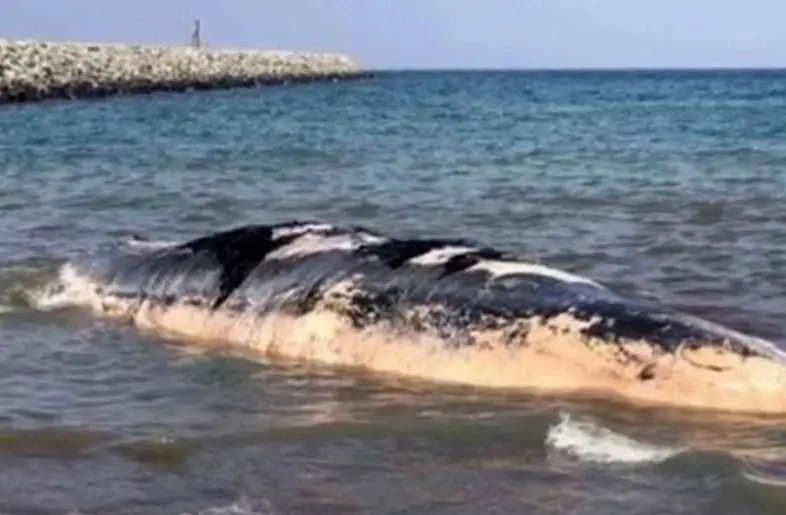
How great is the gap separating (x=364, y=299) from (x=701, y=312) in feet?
9.98

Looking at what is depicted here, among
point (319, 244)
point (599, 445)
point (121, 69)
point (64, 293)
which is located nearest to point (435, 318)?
point (319, 244)

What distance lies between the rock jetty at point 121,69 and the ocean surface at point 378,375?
28.2m

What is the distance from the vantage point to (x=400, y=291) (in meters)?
9.02

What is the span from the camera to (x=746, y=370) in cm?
761

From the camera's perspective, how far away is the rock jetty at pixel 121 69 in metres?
56.3

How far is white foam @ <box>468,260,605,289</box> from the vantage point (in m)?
8.84

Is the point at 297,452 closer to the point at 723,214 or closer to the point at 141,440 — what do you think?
the point at 141,440

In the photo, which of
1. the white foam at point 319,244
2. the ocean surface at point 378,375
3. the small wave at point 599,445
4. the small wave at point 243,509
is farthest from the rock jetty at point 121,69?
the small wave at point 243,509

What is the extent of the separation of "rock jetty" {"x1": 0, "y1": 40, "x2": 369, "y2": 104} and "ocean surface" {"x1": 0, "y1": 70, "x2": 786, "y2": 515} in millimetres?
28220

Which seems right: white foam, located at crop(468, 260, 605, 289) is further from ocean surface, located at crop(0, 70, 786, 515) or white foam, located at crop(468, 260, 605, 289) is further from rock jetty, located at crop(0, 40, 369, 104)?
rock jetty, located at crop(0, 40, 369, 104)

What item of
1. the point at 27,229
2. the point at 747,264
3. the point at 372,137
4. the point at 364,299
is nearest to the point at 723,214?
the point at 747,264

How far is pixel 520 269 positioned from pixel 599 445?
6.36 ft

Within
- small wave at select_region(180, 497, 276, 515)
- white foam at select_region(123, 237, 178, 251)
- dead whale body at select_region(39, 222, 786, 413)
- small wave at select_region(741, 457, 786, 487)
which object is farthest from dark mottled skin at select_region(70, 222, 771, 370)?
small wave at select_region(180, 497, 276, 515)

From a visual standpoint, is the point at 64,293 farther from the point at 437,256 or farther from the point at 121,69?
the point at 121,69
